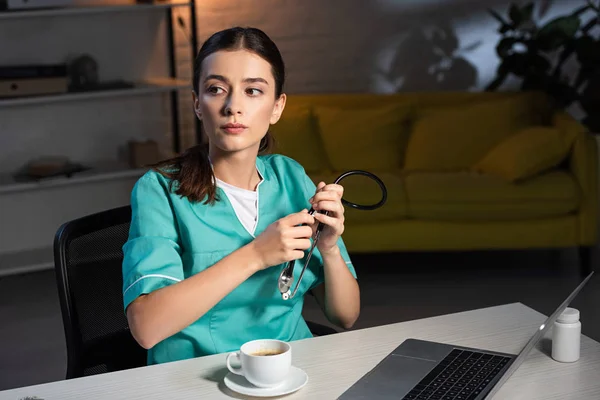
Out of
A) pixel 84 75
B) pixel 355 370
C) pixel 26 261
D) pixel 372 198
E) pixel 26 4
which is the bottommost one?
pixel 26 261

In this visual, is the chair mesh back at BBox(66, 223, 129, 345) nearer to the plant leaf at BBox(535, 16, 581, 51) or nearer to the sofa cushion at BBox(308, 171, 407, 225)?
the sofa cushion at BBox(308, 171, 407, 225)

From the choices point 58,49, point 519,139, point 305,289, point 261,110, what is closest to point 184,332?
point 305,289

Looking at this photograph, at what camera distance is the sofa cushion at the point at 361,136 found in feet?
14.8

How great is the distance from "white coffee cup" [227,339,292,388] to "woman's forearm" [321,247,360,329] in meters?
0.33

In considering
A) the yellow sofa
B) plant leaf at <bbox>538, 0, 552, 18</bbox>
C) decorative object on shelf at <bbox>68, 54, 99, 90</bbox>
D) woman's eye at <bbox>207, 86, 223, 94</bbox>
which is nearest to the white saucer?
woman's eye at <bbox>207, 86, 223, 94</bbox>

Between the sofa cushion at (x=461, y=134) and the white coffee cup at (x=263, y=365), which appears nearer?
the white coffee cup at (x=263, y=365)

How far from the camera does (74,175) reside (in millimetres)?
4477

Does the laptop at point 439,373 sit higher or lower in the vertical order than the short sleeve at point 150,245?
lower

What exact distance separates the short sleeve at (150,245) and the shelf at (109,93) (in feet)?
9.21

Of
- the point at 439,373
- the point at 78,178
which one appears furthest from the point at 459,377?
the point at 78,178

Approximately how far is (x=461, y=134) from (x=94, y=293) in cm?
298

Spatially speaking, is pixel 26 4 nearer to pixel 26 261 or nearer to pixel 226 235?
pixel 26 261

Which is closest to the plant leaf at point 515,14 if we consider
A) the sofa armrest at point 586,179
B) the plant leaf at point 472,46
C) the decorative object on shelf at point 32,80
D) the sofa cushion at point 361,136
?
the plant leaf at point 472,46

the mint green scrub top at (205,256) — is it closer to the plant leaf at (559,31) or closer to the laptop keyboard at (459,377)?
the laptop keyboard at (459,377)
